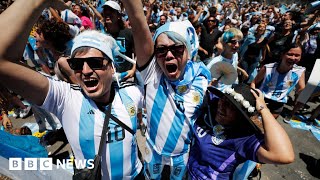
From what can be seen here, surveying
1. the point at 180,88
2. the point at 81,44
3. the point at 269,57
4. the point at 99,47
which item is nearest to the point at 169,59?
the point at 180,88

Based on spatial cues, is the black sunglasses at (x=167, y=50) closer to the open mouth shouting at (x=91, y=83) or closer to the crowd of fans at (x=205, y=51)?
the crowd of fans at (x=205, y=51)

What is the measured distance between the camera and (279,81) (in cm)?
375

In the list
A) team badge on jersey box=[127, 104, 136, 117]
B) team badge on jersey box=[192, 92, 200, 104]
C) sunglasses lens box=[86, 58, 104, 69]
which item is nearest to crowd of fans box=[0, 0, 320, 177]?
sunglasses lens box=[86, 58, 104, 69]

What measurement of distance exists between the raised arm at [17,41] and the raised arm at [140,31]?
0.47 meters

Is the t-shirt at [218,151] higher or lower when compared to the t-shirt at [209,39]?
lower

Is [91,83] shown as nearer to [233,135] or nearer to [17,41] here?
[17,41]

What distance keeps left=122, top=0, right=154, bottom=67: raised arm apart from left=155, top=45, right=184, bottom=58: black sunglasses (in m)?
0.07

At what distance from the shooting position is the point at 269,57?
6246 millimetres

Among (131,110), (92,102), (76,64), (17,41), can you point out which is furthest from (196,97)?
(17,41)

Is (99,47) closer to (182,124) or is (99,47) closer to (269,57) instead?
(182,124)

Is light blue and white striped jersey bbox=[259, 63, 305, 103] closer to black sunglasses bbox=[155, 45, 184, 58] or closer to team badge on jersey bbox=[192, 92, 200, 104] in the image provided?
team badge on jersey bbox=[192, 92, 200, 104]

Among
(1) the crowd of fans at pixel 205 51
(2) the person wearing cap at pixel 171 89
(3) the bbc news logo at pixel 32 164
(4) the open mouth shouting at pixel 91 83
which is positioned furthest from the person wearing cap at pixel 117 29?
(4) the open mouth shouting at pixel 91 83

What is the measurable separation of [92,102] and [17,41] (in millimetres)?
667

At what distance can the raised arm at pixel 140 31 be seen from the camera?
138 centimetres
